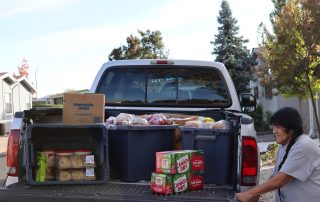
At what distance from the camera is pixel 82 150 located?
4.56 metres

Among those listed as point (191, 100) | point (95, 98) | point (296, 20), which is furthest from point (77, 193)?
point (296, 20)

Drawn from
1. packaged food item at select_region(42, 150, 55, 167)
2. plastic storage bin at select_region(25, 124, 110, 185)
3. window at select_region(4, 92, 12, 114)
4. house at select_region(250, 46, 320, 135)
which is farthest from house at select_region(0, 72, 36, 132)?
packaged food item at select_region(42, 150, 55, 167)

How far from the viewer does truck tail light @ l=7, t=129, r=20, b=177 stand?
14.8 feet

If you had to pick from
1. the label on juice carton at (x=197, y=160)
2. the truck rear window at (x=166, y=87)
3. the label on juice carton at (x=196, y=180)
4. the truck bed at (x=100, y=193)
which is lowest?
the truck bed at (x=100, y=193)

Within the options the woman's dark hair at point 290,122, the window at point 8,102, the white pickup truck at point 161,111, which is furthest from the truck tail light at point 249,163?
the window at point 8,102

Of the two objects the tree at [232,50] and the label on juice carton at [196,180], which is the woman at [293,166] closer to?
the label on juice carton at [196,180]

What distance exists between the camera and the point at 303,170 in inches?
144

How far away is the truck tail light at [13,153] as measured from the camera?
4508mm

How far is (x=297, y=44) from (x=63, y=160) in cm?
1294

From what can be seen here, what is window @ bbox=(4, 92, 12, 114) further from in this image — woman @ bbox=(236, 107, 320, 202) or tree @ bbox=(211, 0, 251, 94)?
woman @ bbox=(236, 107, 320, 202)

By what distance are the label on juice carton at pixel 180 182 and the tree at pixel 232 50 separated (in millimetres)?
31341

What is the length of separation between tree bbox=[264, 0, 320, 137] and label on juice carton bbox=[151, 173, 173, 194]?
11.6 metres

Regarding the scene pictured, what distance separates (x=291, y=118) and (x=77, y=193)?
5.91 feet

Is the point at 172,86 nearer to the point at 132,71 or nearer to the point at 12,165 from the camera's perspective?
the point at 132,71
